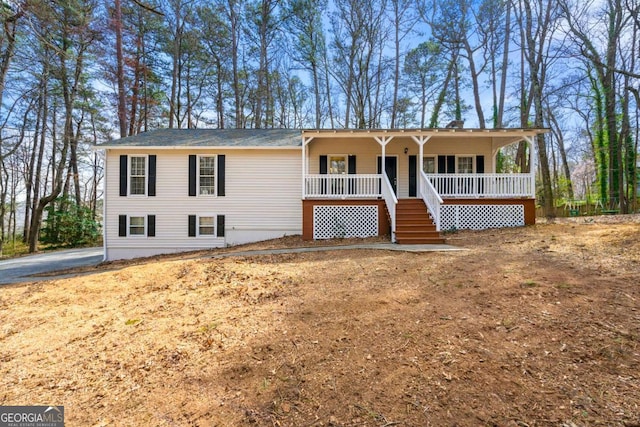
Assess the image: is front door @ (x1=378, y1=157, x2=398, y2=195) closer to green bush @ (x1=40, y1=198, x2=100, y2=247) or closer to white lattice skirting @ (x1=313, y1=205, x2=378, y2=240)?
white lattice skirting @ (x1=313, y1=205, x2=378, y2=240)

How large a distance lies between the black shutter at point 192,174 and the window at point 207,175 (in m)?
0.18

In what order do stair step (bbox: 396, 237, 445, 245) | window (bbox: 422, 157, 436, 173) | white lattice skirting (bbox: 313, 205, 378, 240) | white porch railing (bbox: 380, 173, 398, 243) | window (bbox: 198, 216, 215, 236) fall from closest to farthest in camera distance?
stair step (bbox: 396, 237, 445, 245) < white porch railing (bbox: 380, 173, 398, 243) < white lattice skirting (bbox: 313, 205, 378, 240) < window (bbox: 198, 216, 215, 236) < window (bbox: 422, 157, 436, 173)

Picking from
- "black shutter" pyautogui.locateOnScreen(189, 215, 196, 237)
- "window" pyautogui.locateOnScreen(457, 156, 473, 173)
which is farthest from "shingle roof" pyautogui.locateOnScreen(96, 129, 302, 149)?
"window" pyautogui.locateOnScreen(457, 156, 473, 173)

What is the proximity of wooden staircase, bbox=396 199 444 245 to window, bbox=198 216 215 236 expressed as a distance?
272 inches

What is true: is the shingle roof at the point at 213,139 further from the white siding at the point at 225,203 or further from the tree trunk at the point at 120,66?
the tree trunk at the point at 120,66

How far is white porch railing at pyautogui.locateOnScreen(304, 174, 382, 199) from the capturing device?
33.5 ft

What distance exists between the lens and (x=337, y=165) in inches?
479

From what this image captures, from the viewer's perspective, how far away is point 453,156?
39.7 feet

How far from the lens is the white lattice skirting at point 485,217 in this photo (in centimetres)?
1019

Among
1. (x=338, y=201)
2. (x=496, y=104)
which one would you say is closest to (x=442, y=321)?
(x=338, y=201)

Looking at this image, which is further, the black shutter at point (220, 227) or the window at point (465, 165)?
the window at point (465, 165)

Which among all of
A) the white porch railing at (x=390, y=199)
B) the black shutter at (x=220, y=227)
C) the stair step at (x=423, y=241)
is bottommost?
the stair step at (x=423, y=241)

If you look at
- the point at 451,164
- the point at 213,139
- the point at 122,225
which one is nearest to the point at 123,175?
the point at 122,225

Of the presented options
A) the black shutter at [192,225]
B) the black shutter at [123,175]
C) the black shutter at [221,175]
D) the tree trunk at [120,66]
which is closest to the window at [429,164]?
the black shutter at [221,175]
